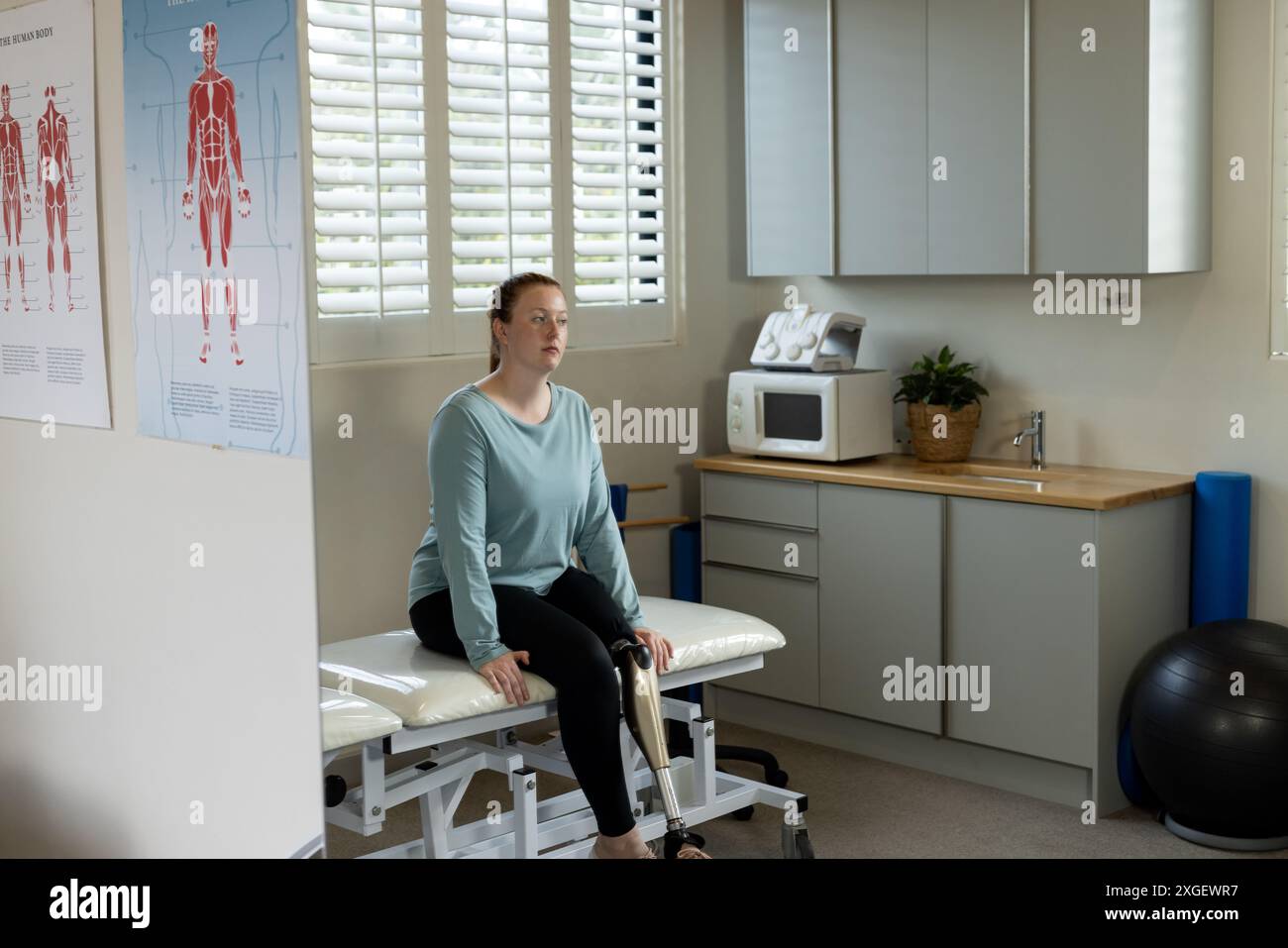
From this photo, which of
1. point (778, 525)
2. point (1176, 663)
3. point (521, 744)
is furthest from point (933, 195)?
point (521, 744)

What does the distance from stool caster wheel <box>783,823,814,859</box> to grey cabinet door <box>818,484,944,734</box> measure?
64cm

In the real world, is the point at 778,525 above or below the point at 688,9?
below

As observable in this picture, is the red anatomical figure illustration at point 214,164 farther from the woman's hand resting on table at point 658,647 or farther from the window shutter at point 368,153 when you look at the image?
the woman's hand resting on table at point 658,647

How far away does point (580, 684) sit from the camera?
2.02 meters

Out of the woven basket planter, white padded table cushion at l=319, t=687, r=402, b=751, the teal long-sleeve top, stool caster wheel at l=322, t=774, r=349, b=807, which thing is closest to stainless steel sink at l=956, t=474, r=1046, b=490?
the woven basket planter

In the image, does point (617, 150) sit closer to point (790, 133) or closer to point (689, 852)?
point (689, 852)

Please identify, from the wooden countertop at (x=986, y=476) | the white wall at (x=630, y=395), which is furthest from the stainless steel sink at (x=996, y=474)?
the white wall at (x=630, y=395)

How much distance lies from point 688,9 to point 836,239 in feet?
3.52

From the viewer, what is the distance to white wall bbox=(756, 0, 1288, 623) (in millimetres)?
2576

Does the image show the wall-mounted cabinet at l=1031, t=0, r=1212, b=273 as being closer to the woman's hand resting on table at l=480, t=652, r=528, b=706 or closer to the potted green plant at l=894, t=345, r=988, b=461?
the potted green plant at l=894, t=345, r=988, b=461

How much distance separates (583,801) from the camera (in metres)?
2.19

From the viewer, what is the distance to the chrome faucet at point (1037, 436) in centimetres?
296

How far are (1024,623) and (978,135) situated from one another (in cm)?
103
